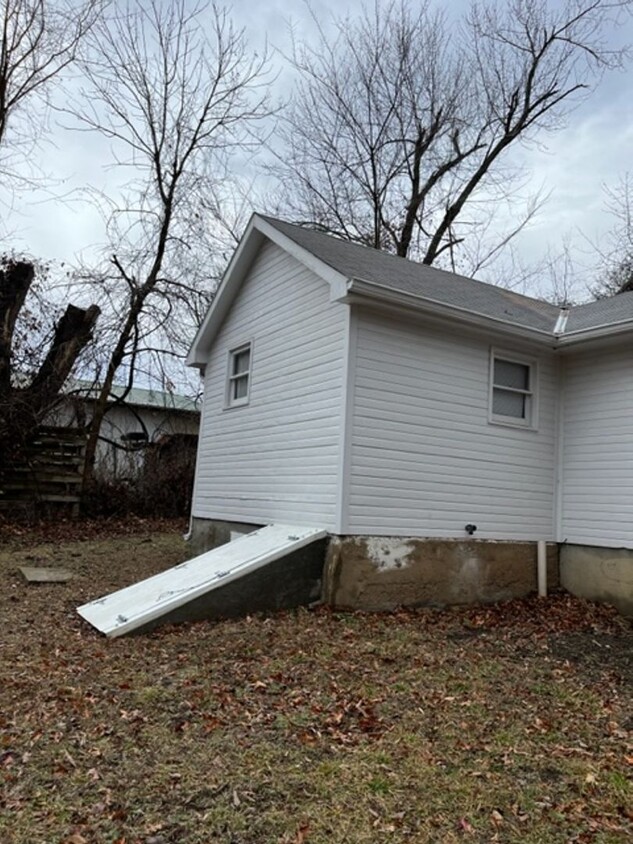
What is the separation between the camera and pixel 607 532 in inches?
316

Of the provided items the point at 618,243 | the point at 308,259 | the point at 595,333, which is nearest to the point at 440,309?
the point at 308,259

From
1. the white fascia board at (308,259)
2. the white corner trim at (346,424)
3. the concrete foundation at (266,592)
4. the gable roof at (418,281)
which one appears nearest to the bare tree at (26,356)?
the white fascia board at (308,259)

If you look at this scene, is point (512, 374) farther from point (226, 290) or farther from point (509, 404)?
point (226, 290)

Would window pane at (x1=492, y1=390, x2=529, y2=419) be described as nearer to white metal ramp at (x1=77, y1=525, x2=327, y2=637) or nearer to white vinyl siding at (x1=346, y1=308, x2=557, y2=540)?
white vinyl siding at (x1=346, y1=308, x2=557, y2=540)

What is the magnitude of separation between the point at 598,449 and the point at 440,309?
2869 millimetres

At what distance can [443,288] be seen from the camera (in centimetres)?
898

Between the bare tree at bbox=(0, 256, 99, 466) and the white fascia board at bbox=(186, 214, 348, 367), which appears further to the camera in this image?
the bare tree at bbox=(0, 256, 99, 466)

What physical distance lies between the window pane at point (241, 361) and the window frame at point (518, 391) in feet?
12.1

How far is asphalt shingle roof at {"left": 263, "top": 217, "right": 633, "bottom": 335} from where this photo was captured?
778cm

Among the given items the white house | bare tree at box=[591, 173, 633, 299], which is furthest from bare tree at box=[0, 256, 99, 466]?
bare tree at box=[591, 173, 633, 299]

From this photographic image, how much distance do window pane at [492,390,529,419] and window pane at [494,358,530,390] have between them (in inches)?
4.7

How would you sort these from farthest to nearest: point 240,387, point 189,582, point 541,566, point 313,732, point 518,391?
point 240,387
point 518,391
point 541,566
point 189,582
point 313,732

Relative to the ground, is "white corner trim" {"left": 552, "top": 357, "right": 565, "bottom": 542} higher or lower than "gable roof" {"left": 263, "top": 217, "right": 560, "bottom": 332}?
lower

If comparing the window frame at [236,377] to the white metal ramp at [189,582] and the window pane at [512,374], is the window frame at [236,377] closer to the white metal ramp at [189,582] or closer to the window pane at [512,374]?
the white metal ramp at [189,582]
